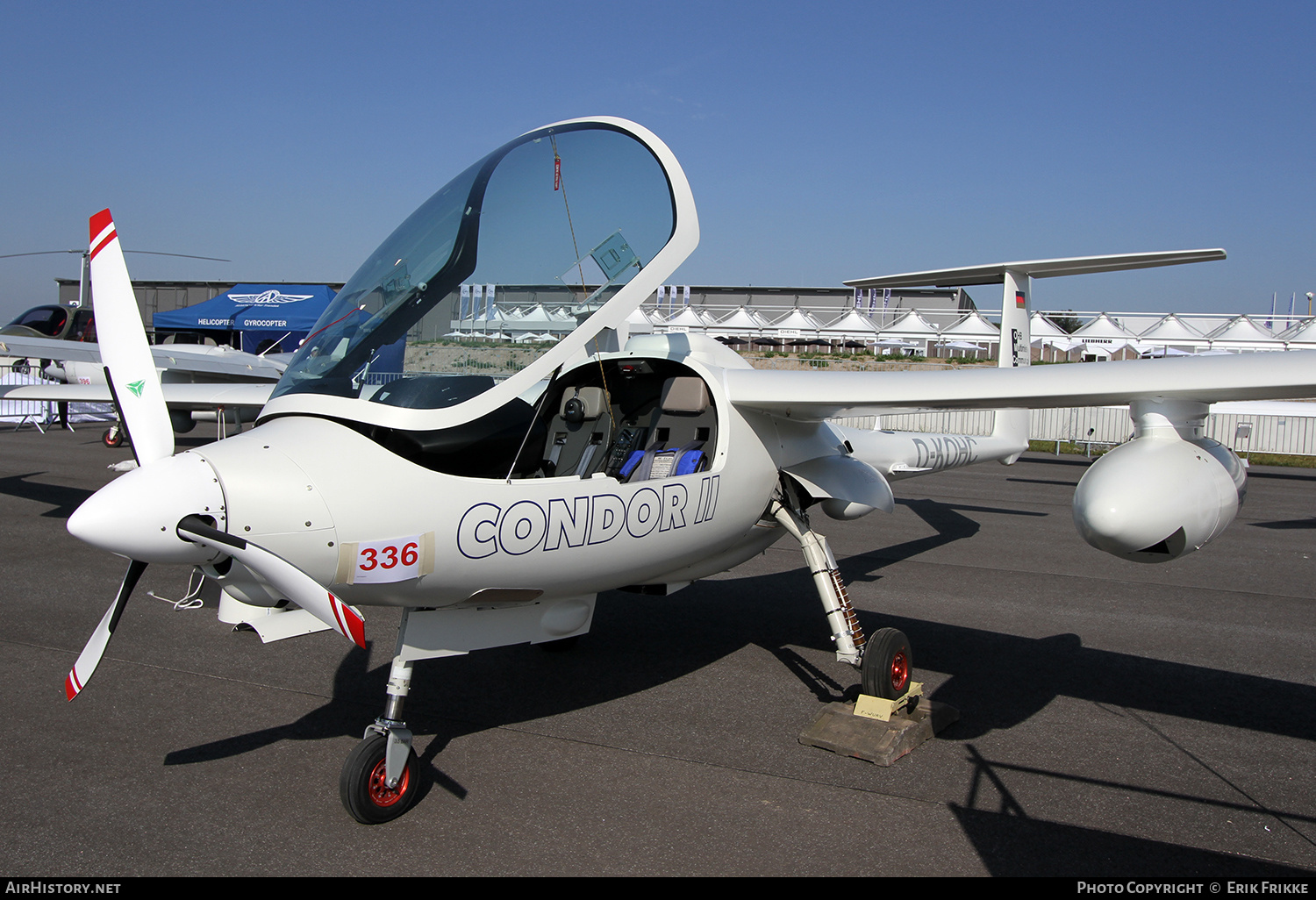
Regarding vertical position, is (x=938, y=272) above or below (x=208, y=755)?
above

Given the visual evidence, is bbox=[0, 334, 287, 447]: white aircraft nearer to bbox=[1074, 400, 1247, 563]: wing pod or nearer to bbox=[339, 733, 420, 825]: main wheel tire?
bbox=[339, 733, 420, 825]: main wheel tire

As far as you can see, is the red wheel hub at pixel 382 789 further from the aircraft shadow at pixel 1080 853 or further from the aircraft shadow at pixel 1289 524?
the aircraft shadow at pixel 1289 524

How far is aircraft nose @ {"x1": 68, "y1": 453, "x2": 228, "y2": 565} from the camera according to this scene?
308 centimetres

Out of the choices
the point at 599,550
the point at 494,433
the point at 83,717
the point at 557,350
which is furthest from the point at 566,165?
the point at 83,717

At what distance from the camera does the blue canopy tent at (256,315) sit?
3744cm

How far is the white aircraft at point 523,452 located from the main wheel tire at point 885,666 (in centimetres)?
2

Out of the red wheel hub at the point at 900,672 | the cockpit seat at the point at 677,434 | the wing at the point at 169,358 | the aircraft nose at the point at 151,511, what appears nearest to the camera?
the aircraft nose at the point at 151,511

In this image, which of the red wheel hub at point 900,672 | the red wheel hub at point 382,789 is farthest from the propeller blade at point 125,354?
the red wheel hub at point 900,672

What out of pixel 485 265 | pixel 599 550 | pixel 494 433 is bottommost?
pixel 599 550

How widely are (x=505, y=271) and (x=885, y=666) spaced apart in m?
3.05

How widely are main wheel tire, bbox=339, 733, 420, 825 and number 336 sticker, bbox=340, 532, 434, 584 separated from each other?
81 centimetres

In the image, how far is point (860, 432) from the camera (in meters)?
7.13

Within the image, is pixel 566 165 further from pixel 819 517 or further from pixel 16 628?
pixel 819 517

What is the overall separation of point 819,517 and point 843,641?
7481 mm
